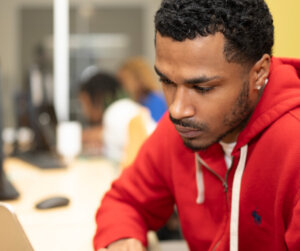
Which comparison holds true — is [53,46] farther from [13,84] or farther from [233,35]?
[233,35]

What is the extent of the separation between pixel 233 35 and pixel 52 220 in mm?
720

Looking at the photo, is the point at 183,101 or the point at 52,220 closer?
the point at 183,101

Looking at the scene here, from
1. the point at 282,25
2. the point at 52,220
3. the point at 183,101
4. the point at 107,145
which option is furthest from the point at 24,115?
the point at 183,101

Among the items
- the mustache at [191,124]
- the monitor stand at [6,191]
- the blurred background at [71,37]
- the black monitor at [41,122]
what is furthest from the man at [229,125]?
the blurred background at [71,37]

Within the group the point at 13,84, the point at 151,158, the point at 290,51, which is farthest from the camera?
the point at 13,84

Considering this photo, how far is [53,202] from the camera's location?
1.29 metres

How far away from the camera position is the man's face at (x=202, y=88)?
779 mm

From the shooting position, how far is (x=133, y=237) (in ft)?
3.19

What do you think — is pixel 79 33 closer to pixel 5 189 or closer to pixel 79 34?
pixel 79 34

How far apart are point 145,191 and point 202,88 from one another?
0.39 meters

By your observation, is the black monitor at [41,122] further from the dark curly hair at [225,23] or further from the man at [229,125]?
the dark curly hair at [225,23]

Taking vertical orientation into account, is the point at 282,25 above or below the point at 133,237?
above

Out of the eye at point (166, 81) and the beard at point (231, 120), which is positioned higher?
the eye at point (166, 81)

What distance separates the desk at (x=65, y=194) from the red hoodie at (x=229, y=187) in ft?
0.30
